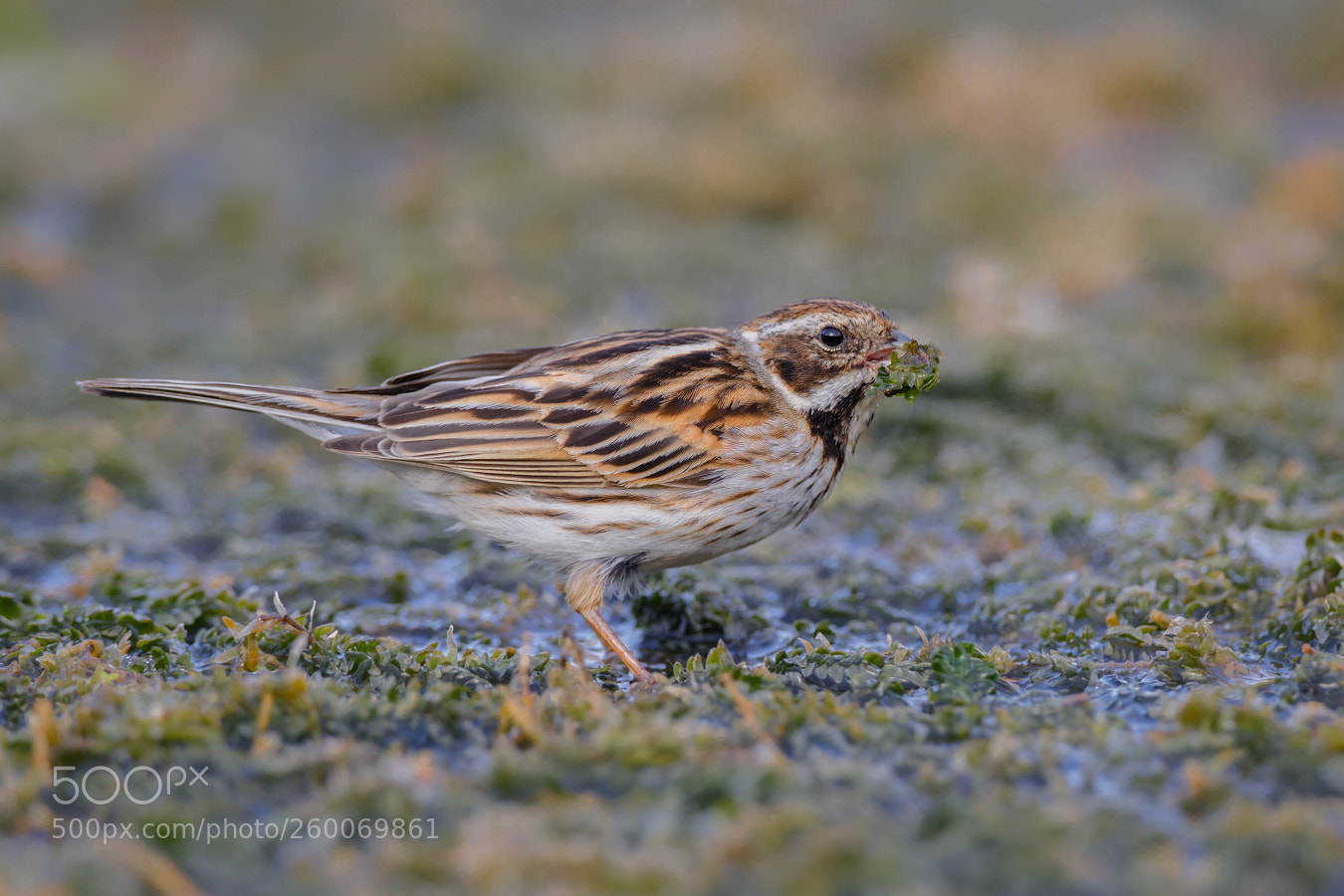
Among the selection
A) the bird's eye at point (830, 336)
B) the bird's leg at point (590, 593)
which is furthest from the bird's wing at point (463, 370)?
the bird's eye at point (830, 336)

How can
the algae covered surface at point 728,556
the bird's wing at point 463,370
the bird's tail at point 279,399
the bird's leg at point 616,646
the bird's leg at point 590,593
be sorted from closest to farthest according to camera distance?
1. the algae covered surface at point 728,556
2. the bird's leg at point 616,646
3. the bird's tail at point 279,399
4. the bird's leg at point 590,593
5. the bird's wing at point 463,370

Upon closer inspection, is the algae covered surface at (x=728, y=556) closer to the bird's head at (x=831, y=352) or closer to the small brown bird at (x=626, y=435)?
the small brown bird at (x=626, y=435)

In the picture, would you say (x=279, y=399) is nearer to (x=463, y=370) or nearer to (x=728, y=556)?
(x=463, y=370)

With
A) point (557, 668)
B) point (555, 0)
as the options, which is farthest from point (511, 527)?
point (555, 0)

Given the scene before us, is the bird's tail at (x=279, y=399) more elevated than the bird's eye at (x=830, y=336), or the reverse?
the bird's eye at (x=830, y=336)

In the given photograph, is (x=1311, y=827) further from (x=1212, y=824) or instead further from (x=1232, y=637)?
(x=1232, y=637)

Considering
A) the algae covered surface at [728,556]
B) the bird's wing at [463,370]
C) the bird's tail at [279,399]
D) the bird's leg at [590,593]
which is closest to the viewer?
the algae covered surface at [728,556]

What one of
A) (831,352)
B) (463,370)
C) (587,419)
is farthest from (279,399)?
(831,352)
